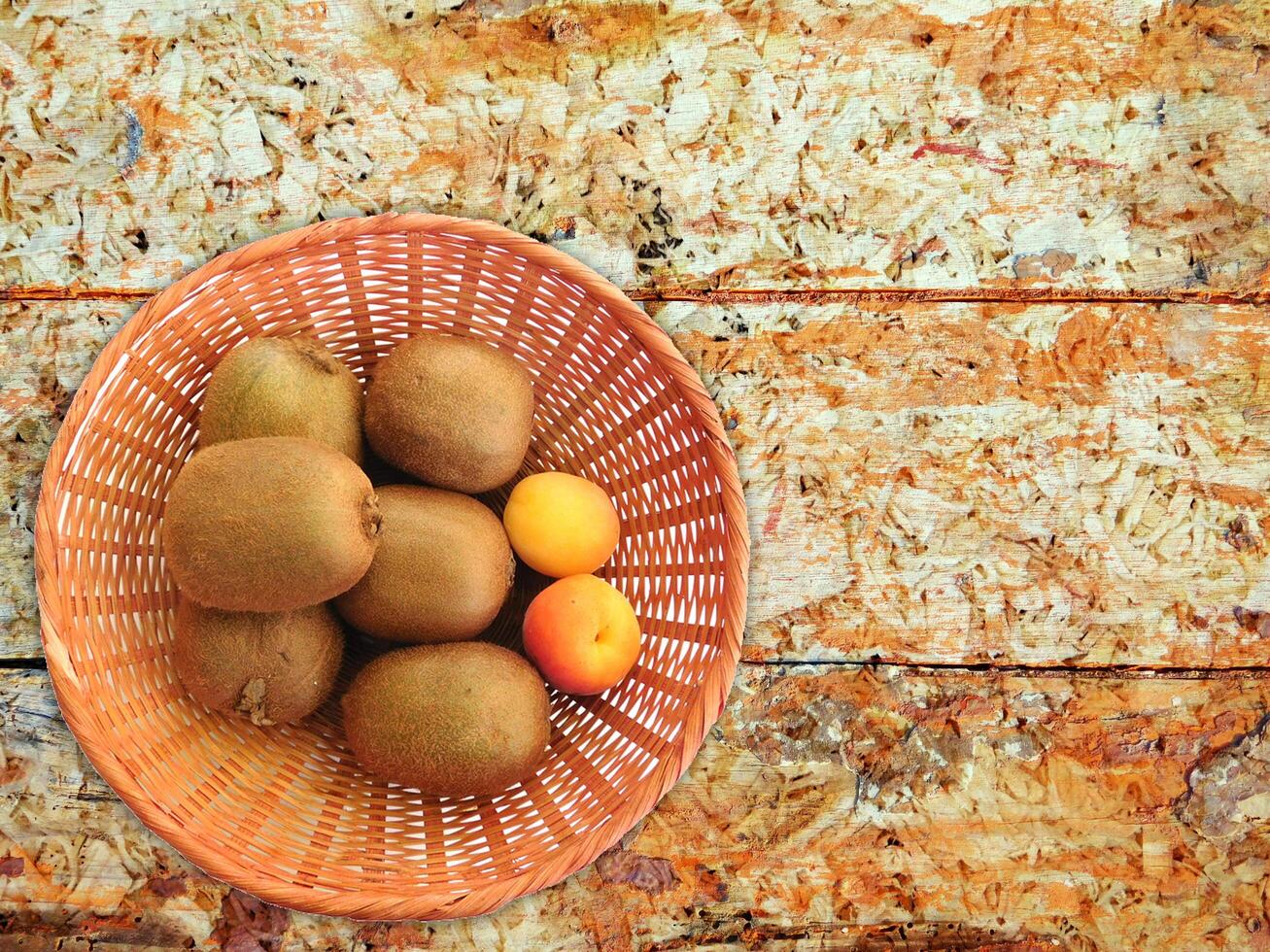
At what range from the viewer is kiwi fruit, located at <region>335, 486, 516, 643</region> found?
866 millimetres

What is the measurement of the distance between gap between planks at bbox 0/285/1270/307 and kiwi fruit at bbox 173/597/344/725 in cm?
38

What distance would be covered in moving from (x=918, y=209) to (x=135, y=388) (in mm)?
799

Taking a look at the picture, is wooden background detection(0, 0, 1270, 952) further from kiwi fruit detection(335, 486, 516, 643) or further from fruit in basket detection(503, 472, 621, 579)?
kiwi fruit detection(335, 486, 516, 643)

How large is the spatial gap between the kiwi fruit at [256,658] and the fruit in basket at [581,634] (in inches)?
7.5

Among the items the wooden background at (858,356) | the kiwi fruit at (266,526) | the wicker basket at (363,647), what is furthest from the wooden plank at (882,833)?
the kiwi fruit at (266,526)

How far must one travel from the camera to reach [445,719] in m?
0.84

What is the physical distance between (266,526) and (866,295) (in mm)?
652

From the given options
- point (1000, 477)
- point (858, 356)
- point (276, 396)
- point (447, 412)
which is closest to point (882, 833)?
point (1000, 477)

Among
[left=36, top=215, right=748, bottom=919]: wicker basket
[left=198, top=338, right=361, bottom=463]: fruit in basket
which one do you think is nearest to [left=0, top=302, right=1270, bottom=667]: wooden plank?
[left=36, top=215, right=748, bottom=919]: wicker basket

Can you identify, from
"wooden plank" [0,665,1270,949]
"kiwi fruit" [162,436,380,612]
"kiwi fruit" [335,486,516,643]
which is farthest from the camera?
"wooden plank" [0,665,1270,949]

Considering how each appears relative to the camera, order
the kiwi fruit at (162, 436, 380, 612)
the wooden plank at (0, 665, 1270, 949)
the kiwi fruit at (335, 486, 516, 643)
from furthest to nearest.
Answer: the wooden plank at (0, 665, 1270, 949), the kiwi fruit at (335, 486, 516, 643), the kiwi fruit at (162, 436, 380, 612)

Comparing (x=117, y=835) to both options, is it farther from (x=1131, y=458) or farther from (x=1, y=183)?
(x=1131, y=458)

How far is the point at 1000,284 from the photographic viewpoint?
1.08 m

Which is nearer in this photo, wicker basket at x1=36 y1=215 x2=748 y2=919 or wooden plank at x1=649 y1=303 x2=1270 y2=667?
wicker basket at x1=36 y1=215 x2=748 y2=919
